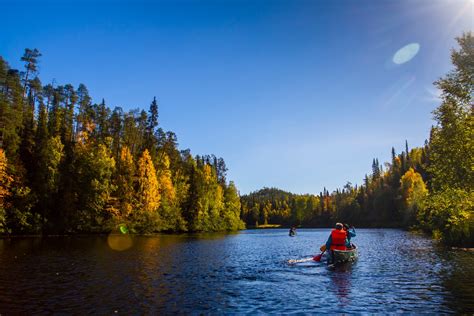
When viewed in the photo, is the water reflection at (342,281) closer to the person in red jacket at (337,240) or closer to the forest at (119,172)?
the person in red jacket at (337,240)

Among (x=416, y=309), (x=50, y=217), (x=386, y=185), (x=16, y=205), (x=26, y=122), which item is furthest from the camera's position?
(x=386, y=185)

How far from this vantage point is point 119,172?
84.3 metres

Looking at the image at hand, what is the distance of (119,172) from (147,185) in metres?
6.77

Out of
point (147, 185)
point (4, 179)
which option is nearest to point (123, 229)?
point (147, 185)

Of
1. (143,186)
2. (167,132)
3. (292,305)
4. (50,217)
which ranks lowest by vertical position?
(292,305)

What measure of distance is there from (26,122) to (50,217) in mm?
20584

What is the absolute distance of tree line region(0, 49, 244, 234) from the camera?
67.2 meters

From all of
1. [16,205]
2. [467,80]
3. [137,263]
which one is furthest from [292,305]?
[16,205]

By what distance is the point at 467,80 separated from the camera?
3728 cm

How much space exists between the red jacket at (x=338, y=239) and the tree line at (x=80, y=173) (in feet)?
164

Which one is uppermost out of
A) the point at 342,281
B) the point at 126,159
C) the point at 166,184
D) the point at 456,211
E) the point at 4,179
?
the point at 126,159

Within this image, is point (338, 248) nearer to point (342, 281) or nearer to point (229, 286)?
point (342, 281)

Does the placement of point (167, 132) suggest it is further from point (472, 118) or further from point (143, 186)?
point (472, 118)

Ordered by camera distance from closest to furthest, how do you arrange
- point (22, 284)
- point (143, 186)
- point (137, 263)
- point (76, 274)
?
point (22, 284)
point (76, 274)
point (137, 263)
point (143, 186)
